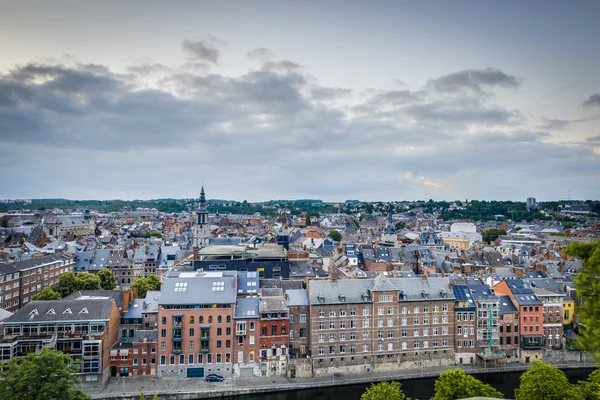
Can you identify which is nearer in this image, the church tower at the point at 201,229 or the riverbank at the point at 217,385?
the riverbank at the point at 217,385

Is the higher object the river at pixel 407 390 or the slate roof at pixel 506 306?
the slate roof at pixel 506 306

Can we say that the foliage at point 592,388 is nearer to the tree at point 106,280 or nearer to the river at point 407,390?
the river at point 407,390

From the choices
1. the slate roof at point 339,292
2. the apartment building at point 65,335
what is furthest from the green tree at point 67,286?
the slate roof at point 339,292

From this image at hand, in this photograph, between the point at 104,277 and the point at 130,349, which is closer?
the point at 130,349

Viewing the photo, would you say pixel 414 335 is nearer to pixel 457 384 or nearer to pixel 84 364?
pixel 457 384

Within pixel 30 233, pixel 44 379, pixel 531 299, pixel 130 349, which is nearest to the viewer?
pixel 44 379

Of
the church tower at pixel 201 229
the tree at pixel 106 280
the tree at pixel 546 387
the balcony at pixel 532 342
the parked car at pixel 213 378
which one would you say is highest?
the church tower at pixel 201 229

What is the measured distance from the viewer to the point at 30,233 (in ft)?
565

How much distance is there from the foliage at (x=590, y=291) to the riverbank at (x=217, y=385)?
37.3m

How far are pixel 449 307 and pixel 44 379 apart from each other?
5246 centimetres

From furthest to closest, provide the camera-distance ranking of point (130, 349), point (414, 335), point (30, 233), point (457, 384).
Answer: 1. point (30, 233)
2. point (414, 335)
3. point (130, 349)
4. point (457, 384)

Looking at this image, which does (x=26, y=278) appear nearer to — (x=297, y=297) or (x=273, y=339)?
(x=273, y=339)

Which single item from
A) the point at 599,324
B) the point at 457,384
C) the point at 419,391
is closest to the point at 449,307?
the point at 419,391

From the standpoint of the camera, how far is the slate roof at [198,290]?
59.9 m
